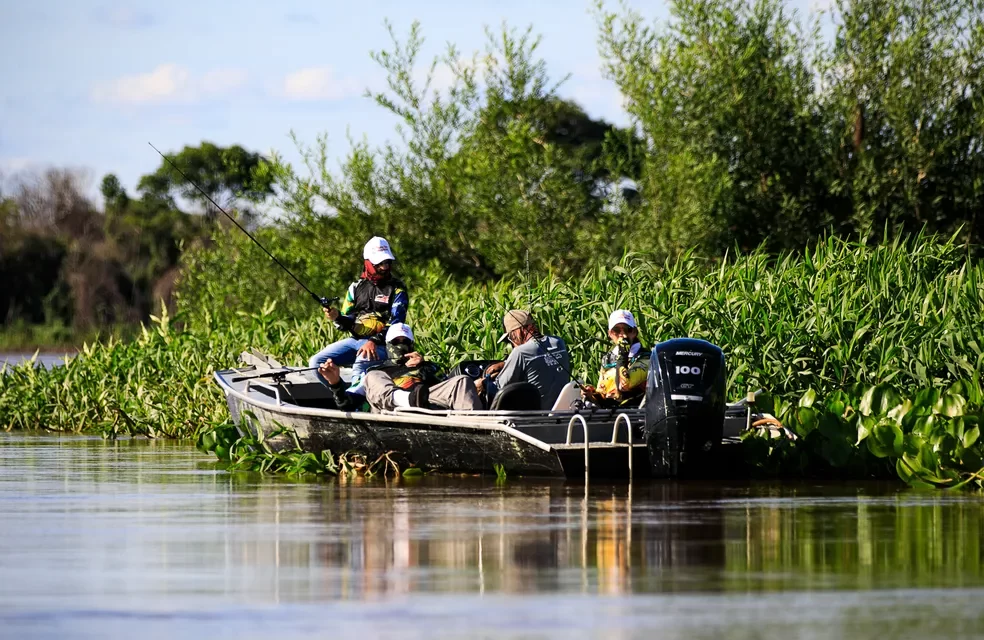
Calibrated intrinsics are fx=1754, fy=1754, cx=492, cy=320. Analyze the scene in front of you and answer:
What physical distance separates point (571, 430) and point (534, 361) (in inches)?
36.3

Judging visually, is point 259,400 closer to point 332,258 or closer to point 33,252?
point 332,258

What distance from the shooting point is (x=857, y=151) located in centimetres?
2653

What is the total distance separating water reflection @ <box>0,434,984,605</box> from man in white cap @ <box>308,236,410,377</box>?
1.71m

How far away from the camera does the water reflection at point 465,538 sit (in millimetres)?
7668

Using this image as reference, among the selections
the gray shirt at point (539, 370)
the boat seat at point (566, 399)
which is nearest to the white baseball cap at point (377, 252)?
the gray shirt at point (539, 370)

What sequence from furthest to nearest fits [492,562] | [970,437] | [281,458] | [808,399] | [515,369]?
[281,458] → [808,399] → [515,369] → [970,437] → [492,562]

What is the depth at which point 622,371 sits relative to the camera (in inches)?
525

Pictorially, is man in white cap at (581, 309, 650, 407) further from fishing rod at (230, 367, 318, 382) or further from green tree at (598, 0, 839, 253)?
green tree at (598, 0, 839, 253)

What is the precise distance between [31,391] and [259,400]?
8.94 metres

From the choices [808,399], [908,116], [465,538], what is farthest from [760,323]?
[908,116]

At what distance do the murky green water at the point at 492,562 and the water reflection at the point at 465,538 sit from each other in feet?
0.07

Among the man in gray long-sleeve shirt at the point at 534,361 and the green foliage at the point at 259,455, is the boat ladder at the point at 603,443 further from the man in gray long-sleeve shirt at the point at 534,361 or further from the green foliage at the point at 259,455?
the green foliage at the point at 259,455

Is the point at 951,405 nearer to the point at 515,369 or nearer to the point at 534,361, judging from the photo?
the point at 534,361

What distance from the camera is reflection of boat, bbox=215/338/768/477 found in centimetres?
1223
